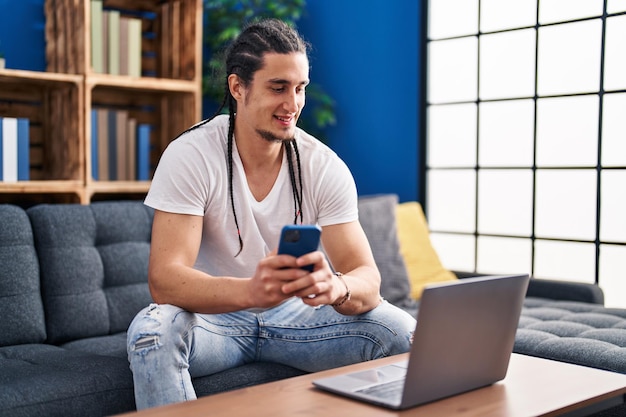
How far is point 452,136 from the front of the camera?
13.3 feet

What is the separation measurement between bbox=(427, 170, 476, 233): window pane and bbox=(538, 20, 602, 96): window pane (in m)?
0.61

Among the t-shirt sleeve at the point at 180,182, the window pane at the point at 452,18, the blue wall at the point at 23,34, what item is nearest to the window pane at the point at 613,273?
the window pane at the point at 452,18

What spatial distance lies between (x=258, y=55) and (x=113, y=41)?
169cm

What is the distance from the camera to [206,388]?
1.96m

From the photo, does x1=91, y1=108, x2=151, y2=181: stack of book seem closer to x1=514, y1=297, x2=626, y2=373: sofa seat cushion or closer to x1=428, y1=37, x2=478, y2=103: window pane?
x1=428, y1=37, x2=478, y2=103: window pane

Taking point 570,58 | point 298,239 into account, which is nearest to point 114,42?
point 570,58

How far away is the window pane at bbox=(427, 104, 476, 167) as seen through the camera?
4000 mm

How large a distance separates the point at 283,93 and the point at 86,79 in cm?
160

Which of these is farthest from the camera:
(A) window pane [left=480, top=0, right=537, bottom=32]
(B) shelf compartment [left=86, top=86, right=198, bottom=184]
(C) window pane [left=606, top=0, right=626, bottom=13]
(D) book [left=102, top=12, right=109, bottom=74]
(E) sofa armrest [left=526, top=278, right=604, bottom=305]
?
(B) shelf compartment [left=86, top=86, right=198, bottom=184]

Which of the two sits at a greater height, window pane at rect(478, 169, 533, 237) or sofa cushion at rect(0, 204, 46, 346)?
window pane at rect(478, 169, 533, 237)

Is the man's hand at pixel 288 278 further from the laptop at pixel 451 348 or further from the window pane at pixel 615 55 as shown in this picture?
the window pane at pixel 615 55

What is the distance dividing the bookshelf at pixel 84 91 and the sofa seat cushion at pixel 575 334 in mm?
1949

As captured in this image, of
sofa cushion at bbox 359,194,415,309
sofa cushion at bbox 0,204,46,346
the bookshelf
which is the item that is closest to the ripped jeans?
sofa cushion at bbox 0,204,46,346

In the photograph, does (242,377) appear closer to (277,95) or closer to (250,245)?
(250,245)
